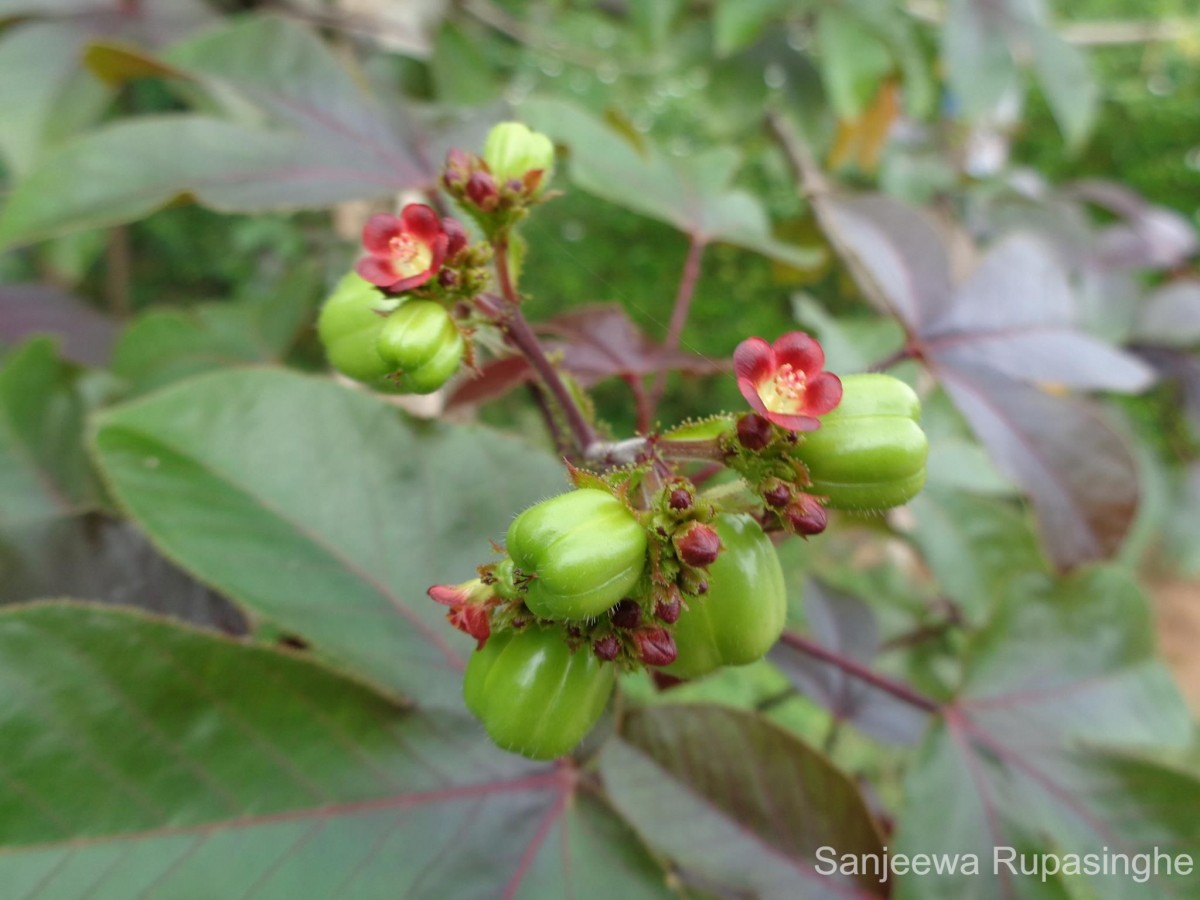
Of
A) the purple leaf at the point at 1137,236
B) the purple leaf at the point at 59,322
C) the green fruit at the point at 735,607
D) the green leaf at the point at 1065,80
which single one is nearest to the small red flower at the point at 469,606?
the green fruit at the point at 735,607

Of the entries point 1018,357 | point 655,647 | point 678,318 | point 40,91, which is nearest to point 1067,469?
point 1018,357

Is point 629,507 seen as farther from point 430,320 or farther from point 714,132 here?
point 714,132

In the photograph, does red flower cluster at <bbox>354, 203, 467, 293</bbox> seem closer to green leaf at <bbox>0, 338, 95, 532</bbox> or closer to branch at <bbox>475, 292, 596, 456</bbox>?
branch at <bbox>475, 292, 596, 456</bbox>

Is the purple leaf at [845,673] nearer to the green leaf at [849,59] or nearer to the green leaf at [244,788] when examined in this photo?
the green leaf at [244,788]

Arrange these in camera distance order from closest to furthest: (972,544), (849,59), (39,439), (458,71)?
(39,439), (972,544), (849,59), (458,71)

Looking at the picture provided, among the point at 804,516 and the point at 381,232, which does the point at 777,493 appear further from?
the point at 381,232

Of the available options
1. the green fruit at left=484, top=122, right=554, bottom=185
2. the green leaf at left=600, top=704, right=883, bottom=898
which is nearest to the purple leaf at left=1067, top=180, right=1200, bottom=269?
the green leaf at left=600, top=704, right=883, bottom=898

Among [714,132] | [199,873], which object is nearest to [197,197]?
[199,873]
